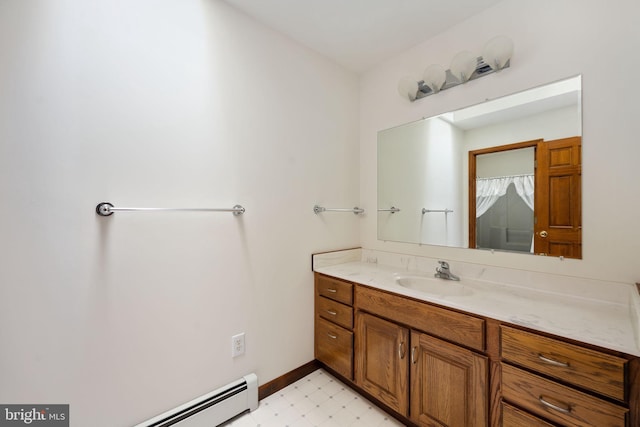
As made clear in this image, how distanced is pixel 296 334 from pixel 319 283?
1.27 ft

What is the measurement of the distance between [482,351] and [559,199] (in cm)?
85

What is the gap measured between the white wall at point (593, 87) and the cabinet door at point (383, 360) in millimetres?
708

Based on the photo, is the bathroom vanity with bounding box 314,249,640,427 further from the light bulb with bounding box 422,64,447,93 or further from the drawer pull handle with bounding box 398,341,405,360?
the light bulb with bounding box 422,64,447,93

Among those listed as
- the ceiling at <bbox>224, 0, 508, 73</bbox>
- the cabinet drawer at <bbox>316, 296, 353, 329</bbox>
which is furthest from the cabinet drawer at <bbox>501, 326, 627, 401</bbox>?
the ceiling at <bbox>224, 0, 508, 73</bbox>

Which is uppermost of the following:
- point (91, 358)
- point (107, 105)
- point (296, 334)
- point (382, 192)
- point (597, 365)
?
point (107, 105)

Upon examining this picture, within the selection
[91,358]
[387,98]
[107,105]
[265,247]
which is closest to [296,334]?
[265,247]

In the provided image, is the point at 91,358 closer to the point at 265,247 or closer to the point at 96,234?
the point at 96,234

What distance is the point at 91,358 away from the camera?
42.7 inches

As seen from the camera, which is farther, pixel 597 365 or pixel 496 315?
pixel 496 315

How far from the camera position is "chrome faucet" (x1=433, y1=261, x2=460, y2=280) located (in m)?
1.58

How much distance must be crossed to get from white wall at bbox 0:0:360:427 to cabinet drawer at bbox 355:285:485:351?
54cm

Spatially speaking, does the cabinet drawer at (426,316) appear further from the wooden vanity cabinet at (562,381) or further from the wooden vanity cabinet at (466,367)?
the wooden vanity cabinet at (562,381)

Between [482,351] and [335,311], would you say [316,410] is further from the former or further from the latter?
[482,351]

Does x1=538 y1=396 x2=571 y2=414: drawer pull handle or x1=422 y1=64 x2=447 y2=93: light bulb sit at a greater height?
x1=422 y1=64 x2=447 y2=93: light bulb
